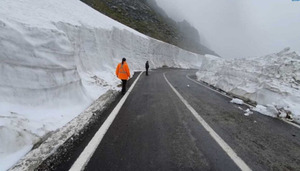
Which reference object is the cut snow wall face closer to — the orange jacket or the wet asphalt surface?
the wet asphalt surface

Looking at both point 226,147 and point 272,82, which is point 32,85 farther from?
point 272,82

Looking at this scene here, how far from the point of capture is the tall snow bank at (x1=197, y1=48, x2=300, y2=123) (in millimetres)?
6604

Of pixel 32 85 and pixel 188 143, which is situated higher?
pixel 32 85

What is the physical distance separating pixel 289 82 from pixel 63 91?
352 inches

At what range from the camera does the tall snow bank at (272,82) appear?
260 inches

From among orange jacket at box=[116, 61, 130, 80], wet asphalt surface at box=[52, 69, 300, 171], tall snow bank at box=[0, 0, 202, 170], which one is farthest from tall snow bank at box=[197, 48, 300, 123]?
tall snow bank at box=[0, 0, 202, 170]

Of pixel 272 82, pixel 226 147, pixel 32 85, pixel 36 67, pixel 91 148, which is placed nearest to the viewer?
pixel 91 148

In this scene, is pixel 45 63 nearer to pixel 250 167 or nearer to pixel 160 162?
pixel 160 162

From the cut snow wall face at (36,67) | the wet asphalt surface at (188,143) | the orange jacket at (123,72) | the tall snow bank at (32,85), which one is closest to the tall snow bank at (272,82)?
the wet asphalt surface at (188,143)

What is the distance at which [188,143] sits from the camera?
3.40 meters

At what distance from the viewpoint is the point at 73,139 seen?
3.26 m

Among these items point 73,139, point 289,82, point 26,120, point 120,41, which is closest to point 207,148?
point 73,139

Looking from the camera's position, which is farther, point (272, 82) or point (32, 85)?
point (272, 82)

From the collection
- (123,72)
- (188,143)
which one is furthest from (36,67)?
(123,72)
